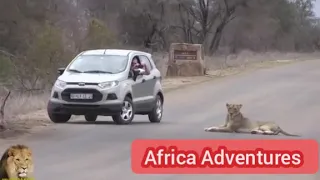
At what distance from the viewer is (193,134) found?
15.0 metres

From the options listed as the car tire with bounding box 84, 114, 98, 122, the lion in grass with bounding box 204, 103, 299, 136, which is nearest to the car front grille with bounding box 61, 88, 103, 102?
the car tire with bounding box 84, 114, 98, 122

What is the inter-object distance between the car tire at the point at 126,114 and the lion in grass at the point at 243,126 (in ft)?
6.70

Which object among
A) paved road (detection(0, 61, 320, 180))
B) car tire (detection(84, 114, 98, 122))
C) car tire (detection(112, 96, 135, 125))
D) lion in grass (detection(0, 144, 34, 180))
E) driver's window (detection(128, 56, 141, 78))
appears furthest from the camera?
car tire (detection(84, 114, 98, 122))

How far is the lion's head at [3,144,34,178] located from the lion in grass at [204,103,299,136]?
31.6 ft

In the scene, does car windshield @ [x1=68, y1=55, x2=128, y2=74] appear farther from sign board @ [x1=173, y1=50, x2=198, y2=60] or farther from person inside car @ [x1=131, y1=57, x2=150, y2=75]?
sign board @ [x1=173, y1=50, x2=198, y2=60]

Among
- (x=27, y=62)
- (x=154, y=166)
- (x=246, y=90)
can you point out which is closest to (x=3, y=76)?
(x=27, y=62)

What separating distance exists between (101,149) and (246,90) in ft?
50.8

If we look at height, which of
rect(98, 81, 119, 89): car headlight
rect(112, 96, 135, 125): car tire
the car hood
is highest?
the car hood

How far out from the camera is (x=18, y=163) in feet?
18.6

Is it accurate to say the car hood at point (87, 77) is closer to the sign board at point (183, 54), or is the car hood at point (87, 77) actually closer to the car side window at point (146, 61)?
the car side window at point (146, 61)

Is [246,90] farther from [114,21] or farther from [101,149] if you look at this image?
[114,21]

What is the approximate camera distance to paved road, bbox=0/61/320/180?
10.8 meters

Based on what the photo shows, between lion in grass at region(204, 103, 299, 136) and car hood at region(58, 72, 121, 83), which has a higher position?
car hood at region(58, 72, 121, 83)

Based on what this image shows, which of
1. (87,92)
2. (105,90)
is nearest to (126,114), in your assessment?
(105,90)
